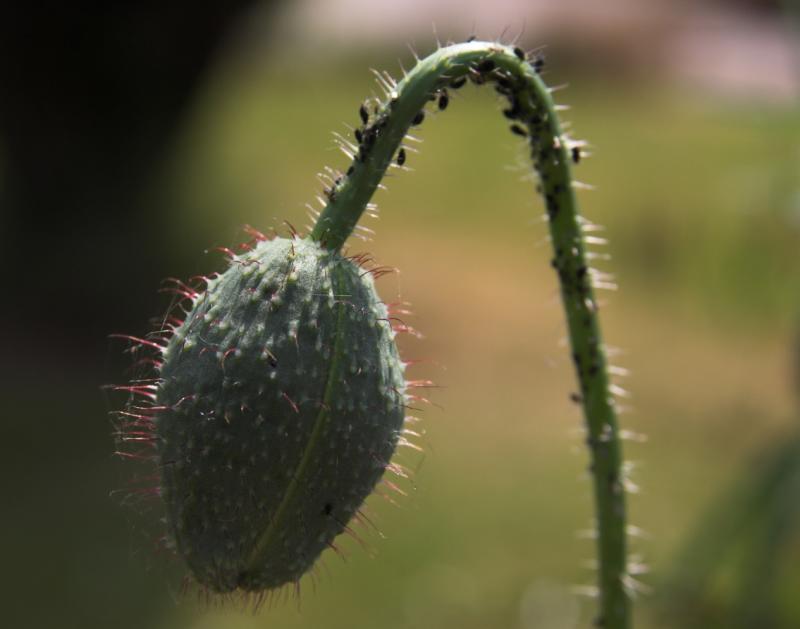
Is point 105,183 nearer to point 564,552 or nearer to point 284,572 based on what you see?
point 564,552

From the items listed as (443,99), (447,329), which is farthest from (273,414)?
(447,329)

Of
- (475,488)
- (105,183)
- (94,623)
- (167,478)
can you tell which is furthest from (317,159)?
(167,478)

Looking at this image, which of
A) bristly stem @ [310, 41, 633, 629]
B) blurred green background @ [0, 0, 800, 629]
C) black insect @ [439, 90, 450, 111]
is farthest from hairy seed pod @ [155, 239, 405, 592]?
blurred green background @ [0, 0, 800, 629]

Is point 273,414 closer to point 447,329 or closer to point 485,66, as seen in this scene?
point 485,66

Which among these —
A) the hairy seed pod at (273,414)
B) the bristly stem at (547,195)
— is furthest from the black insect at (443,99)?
the hairy seed pod at (273,414)

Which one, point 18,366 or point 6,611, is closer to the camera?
point 6,611

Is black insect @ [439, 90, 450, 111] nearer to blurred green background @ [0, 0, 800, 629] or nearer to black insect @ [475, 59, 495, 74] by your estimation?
black insect @ [475, 59, 495, 74]
